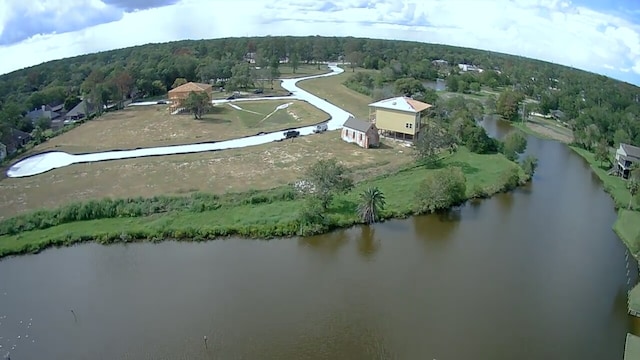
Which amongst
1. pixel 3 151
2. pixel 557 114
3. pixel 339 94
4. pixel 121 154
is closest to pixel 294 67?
pixel 339 94

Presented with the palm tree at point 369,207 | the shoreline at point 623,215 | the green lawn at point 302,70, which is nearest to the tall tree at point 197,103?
the palm tree at point 369,207

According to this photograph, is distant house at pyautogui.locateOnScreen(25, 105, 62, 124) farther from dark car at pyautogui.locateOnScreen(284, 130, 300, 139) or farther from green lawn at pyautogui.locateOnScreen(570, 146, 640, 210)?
green lawn at pyautogui.locateOnScreen(570, 146, 640, 210)

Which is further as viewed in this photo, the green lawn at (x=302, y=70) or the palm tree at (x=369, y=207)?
the green lawn at (x=302, y=70)

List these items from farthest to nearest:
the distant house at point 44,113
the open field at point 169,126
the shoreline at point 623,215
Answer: the distant house at point 44,113 → the open field at point 169,126 → the shoreline at point 623,215

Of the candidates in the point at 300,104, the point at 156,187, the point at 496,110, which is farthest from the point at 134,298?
the point at 496,110

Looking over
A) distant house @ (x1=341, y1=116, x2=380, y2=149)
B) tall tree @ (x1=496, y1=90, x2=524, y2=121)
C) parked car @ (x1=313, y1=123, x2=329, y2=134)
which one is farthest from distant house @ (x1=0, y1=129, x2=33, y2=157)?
tall tree @ (x1=496, y1=90, x2=524, y2=121)

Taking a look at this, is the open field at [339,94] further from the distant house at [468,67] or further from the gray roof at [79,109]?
the distant house at [468,67]
